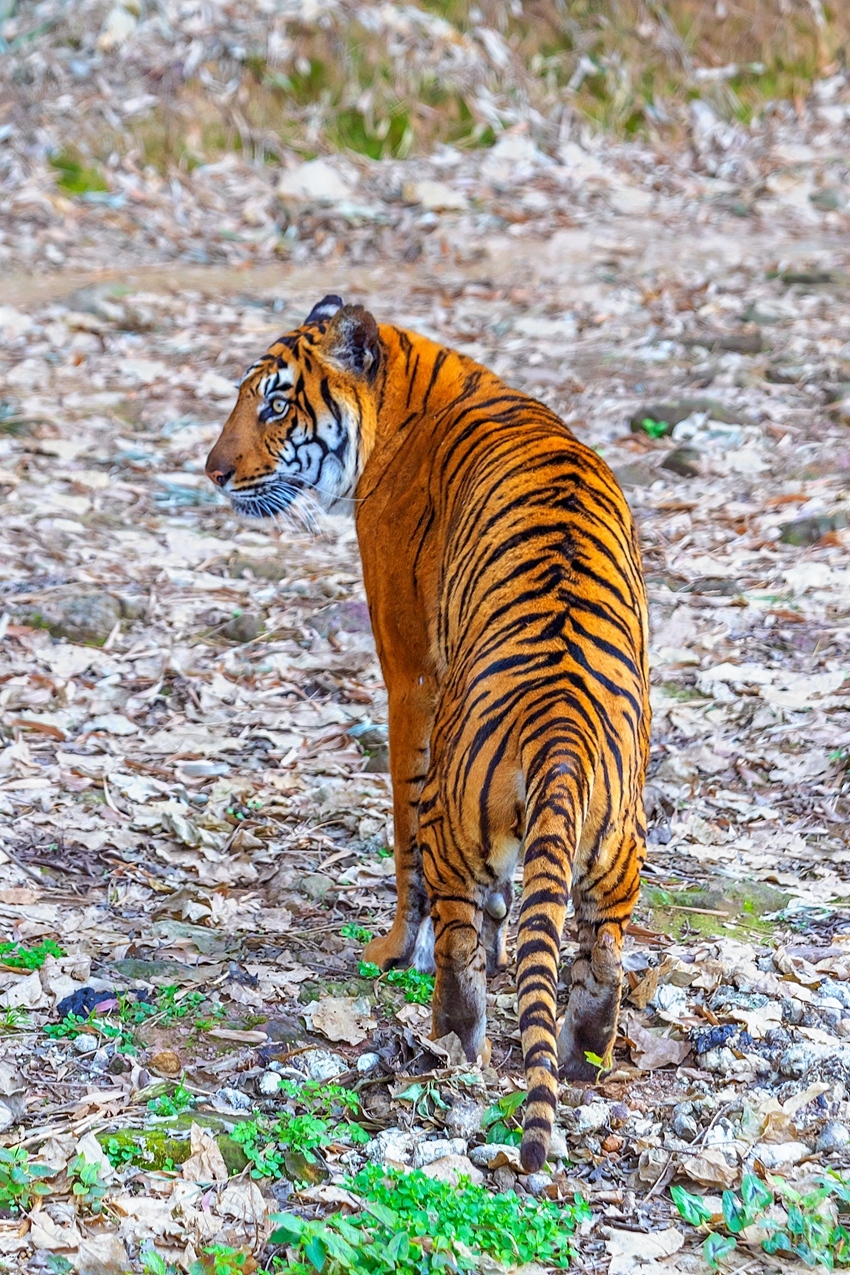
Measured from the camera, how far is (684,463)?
7.75 metres

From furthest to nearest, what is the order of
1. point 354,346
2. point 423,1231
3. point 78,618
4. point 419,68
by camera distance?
point 419,68 < point 78,618 < point 354,346 < point 423,1231

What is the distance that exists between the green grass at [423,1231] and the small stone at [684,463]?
5230 millimetres

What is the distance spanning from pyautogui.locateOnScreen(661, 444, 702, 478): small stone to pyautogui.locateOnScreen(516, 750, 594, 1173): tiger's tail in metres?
4.86

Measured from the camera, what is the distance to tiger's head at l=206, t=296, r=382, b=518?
4535mm

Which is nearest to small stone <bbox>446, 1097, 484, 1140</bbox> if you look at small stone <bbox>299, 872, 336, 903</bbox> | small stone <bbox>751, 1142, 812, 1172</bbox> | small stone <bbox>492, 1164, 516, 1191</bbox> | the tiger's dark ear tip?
small stone <bbox>492, 1164, 516, 1191</bbox>

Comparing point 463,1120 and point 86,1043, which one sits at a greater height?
point 463,1120

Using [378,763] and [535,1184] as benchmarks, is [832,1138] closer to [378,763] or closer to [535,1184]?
[535,1184]

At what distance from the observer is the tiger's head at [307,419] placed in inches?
179

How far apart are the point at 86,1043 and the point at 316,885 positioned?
1.16 meters

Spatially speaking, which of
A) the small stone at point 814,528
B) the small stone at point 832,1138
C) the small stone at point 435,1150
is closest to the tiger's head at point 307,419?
the small stone at point 435,1150

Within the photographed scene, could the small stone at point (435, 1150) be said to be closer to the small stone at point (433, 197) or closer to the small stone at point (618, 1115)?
the small stone at point (618, 1115)

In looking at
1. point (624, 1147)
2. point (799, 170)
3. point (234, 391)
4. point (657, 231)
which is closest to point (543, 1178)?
point (624, 1147)

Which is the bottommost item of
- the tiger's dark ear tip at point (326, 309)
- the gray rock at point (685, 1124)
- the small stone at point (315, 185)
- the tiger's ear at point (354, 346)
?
the gray rock at point (685, 1124)

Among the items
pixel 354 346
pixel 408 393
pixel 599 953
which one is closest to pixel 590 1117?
pixel 599 953
